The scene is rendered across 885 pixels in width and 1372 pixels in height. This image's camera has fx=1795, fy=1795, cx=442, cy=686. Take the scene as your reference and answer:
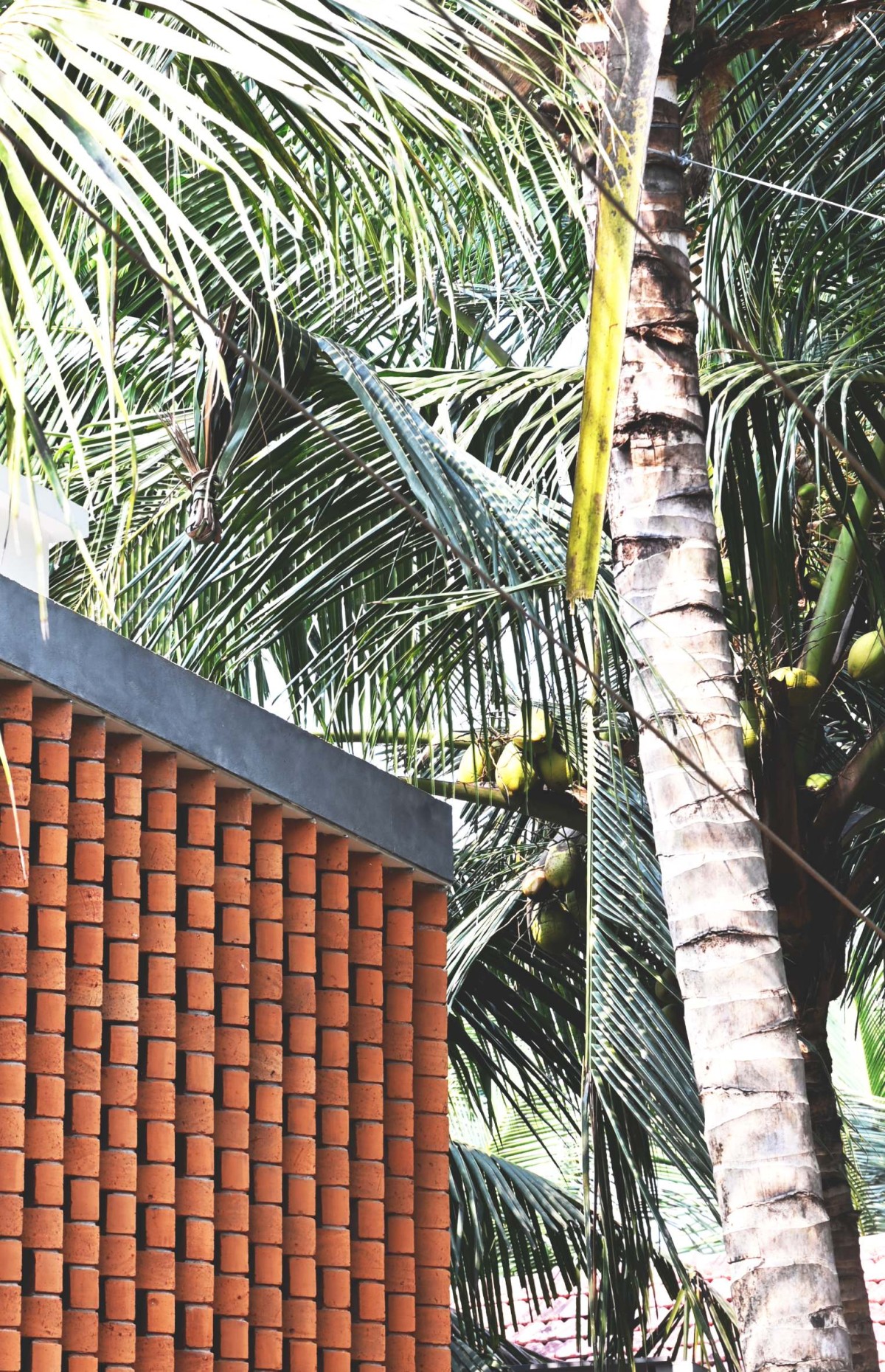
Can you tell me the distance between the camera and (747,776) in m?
4.21

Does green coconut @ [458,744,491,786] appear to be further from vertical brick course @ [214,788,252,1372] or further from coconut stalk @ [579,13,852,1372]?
vertical brick course @ [214,788,252,1372]

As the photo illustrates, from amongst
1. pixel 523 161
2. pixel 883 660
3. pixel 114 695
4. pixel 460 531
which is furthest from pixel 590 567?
pixel 883 660

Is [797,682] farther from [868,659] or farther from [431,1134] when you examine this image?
[431,1134]

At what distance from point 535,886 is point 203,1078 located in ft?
9.88

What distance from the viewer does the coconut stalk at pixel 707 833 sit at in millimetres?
3760

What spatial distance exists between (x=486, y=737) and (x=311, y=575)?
0.82 meters

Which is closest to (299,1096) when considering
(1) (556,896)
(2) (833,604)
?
(1) (556,896)

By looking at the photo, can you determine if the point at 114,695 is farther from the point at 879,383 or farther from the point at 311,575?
the point at 879,383

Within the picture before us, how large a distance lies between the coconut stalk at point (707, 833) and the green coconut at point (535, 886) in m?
2.54

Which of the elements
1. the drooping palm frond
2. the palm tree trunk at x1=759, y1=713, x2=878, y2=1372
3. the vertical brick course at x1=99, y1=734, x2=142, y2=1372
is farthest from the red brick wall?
the palm tree trunk at x1=759, y1=713, x2=878, y2=1372

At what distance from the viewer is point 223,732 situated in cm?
427

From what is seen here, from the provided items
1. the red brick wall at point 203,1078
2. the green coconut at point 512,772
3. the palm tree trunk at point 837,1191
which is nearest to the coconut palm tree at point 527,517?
the palm tree trunk at point 837,1191

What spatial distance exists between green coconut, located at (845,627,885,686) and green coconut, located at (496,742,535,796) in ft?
3.99

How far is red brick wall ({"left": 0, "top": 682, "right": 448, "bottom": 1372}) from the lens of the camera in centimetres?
366
